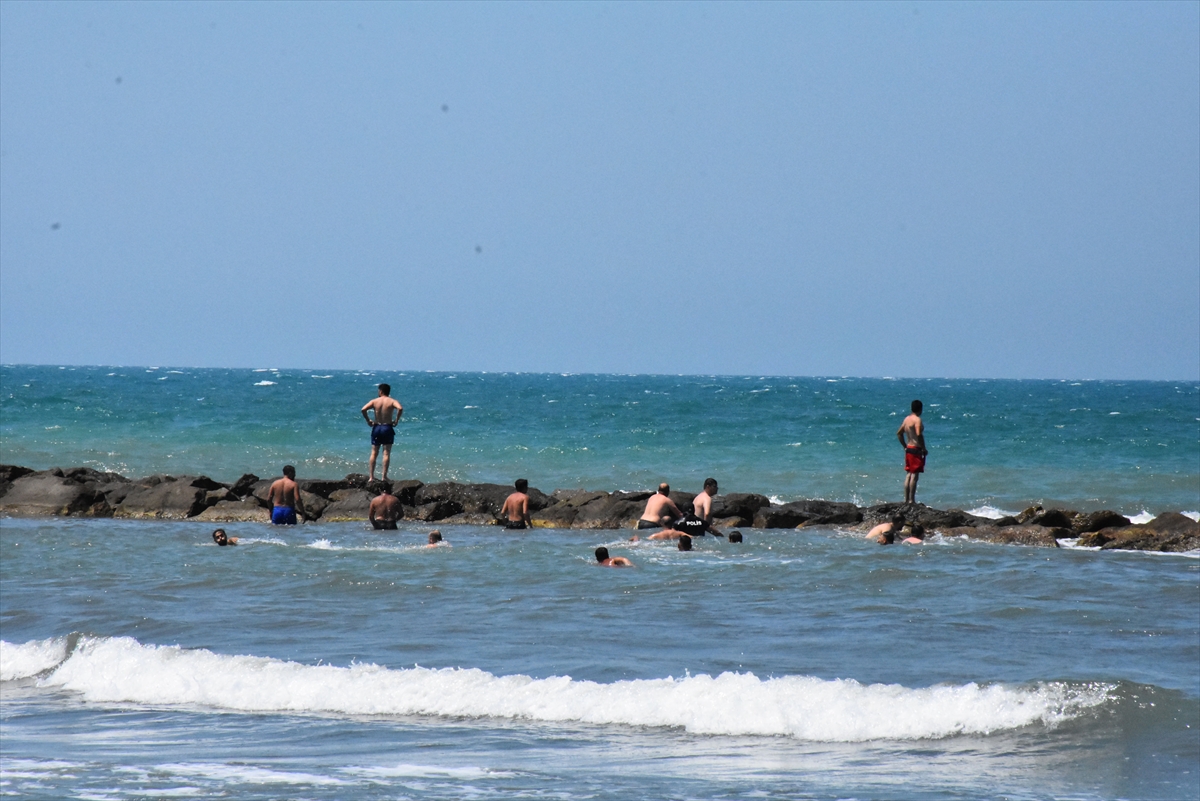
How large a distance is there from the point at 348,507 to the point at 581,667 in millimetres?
12968

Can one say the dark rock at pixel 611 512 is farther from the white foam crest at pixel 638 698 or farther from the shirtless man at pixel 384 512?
the white foam crest at pixel 638 698

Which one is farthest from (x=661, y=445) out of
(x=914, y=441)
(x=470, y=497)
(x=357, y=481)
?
(x=914, y=441)

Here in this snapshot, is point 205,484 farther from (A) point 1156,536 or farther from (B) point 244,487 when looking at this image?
(A) point 1156,536

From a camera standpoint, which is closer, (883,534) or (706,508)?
(883,534)

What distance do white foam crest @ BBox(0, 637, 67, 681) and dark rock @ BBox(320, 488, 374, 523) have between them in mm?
10743

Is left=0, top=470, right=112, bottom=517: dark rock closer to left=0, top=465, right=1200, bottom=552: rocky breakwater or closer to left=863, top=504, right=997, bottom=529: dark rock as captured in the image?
left=0, top=465, right=1200, bottom=552: rocky breakwater

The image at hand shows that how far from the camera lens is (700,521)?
20000 millimetres

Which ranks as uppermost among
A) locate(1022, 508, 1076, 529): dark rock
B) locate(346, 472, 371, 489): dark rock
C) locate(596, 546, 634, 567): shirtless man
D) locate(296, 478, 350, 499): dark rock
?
locate(1022, 508, 1076, 529): dark rock

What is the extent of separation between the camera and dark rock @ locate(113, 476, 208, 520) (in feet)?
75.4

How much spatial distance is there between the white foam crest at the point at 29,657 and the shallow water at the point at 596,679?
0.10ft

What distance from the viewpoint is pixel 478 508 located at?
2305 centimetres

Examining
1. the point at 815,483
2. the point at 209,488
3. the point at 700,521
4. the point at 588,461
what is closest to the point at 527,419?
the point at 588,461

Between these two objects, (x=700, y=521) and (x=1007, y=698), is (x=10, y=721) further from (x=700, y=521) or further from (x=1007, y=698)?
(x=700, y=521)

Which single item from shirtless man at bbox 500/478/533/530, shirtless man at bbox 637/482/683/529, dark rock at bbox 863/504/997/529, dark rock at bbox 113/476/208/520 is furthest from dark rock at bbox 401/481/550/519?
dark rock at bbox 863/504/997/529
